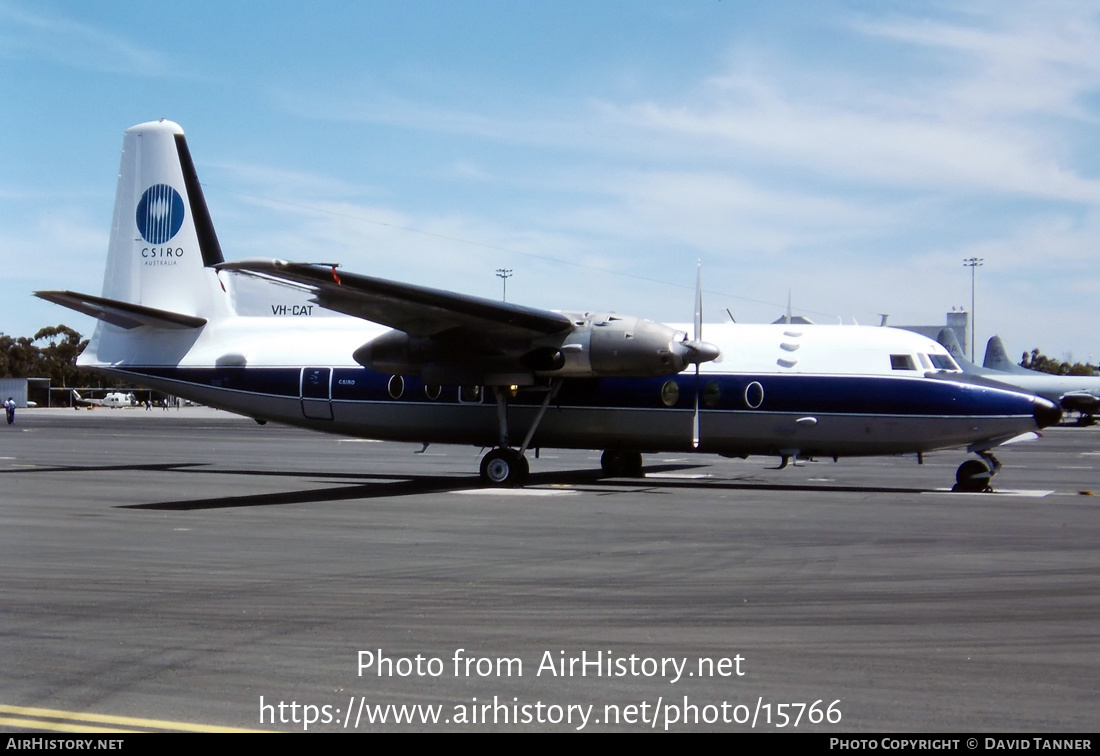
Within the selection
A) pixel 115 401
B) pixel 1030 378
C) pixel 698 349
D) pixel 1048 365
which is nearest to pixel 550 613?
pixel 698 349

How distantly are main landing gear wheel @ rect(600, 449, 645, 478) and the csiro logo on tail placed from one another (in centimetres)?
1189

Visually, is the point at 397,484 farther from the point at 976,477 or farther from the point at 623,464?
the point at 976,477

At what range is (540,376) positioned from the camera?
68.8 ft

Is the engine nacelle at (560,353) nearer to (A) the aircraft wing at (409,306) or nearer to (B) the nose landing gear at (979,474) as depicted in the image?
(A) the aircraft wing at (409,306)

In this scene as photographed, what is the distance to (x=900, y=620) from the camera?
823 cm

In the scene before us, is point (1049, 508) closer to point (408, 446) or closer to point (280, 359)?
point (280, 359)

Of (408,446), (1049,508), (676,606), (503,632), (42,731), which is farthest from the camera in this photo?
(408,446)

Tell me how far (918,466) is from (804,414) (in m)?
11.2

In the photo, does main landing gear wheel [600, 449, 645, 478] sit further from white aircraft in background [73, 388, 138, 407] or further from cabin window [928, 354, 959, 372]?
white aircraft in background [73, 388, 138, 407]

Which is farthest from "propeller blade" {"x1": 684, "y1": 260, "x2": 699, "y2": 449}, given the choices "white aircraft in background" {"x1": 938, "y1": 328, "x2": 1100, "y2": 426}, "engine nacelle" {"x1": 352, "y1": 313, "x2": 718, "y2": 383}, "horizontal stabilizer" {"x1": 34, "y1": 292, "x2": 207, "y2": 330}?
"white aircraft in background" {"x1": 938, "y1": 328, "x2": 1100, "y2": 426}

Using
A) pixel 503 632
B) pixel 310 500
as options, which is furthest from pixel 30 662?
pixel 310 500

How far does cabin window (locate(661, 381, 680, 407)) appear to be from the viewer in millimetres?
20922

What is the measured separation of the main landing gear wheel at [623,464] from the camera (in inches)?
943

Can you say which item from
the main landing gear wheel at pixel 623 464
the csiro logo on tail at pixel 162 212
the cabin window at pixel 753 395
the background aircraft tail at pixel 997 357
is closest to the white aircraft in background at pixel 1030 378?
the background aircraft tail at pixel 997 357
